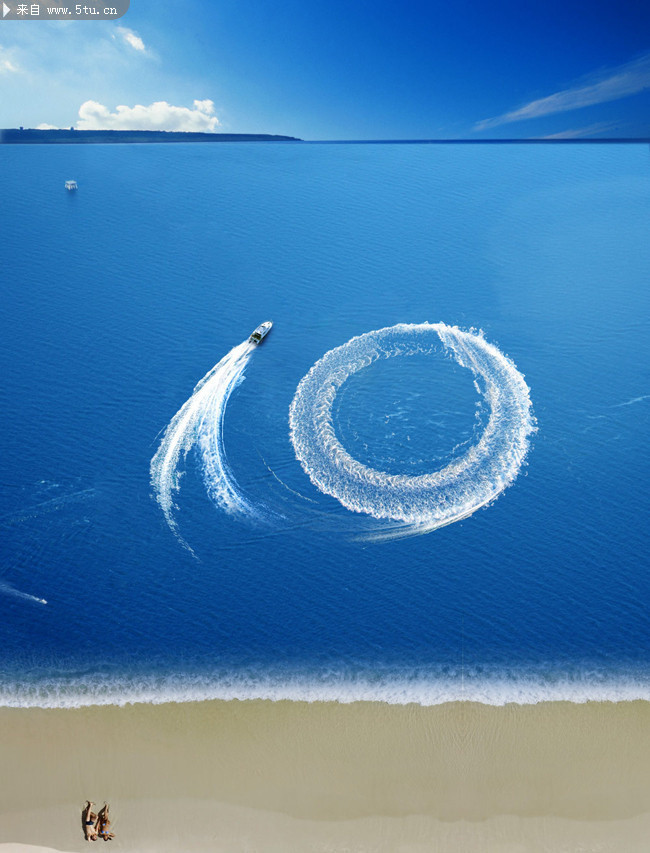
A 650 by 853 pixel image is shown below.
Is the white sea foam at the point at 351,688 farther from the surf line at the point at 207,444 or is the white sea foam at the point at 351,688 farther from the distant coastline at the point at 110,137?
the distant coastline at the point at 110,137

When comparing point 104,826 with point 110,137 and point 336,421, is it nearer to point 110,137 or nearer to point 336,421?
point 336,421

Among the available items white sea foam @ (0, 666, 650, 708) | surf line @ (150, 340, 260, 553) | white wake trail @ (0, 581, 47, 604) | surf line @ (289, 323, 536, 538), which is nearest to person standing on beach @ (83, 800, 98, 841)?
white sea foam @ (0, 666, 650, 708)

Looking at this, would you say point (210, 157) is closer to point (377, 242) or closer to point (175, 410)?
point (377, 242)

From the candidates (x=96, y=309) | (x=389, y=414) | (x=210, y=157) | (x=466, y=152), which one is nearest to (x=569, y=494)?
(x=389, y=414)

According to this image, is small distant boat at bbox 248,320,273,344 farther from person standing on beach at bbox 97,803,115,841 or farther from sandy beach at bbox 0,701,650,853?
person standing on beach at bbox 97,803,115,841

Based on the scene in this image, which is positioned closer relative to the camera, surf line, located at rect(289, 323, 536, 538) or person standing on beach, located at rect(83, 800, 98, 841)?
person standing on beach, located at rect(83, 800, 98, 841)

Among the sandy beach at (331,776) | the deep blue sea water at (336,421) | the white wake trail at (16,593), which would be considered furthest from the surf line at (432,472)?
the white wake trail at (16,593)
